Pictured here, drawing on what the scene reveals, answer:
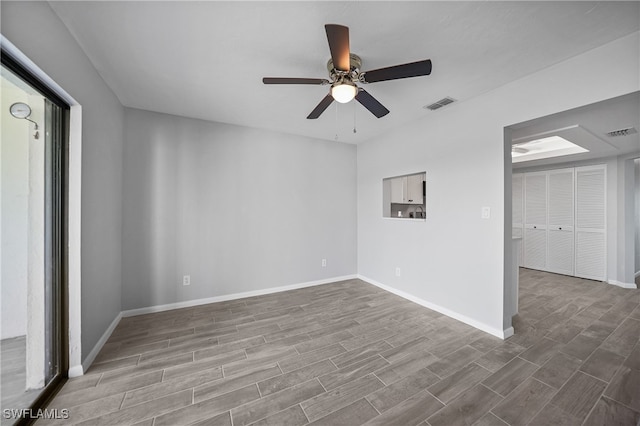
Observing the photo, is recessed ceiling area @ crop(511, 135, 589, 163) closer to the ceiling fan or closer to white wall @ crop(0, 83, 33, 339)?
the ceiling fan

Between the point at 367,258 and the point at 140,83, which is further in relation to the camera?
the point at 367,258

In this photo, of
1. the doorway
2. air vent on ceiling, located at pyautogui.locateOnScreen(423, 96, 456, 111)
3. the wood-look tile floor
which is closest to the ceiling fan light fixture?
air vent on ceiling, located at pyautogui.locateOnScreen(423, 96, 456, 111)

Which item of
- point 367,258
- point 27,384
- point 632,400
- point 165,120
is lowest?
point 632,400

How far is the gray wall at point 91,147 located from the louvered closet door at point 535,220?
739cm

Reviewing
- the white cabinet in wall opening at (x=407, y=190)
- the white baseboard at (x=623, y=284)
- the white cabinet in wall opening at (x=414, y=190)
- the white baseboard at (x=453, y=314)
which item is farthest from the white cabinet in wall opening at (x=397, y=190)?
the white baseboard at (x=623, y=284)

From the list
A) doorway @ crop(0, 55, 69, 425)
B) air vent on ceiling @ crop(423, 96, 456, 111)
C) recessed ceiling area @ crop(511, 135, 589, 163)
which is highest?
air vent on ceiling @ crop(423, 96, 456, 111)

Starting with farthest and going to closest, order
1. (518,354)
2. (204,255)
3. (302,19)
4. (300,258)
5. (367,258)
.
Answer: (367,258), (300,258), (204,255), (518,354), (302,19)

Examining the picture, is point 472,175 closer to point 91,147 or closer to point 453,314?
point 453,314

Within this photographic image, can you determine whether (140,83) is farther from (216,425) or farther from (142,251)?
(216,425)

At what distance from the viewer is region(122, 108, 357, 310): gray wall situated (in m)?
2.92

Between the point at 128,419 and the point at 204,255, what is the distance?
198cm

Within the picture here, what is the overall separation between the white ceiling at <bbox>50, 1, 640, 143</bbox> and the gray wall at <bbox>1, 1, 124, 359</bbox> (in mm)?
170

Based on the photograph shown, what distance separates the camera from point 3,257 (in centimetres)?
143

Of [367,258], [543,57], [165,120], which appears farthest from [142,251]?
[543,57]
